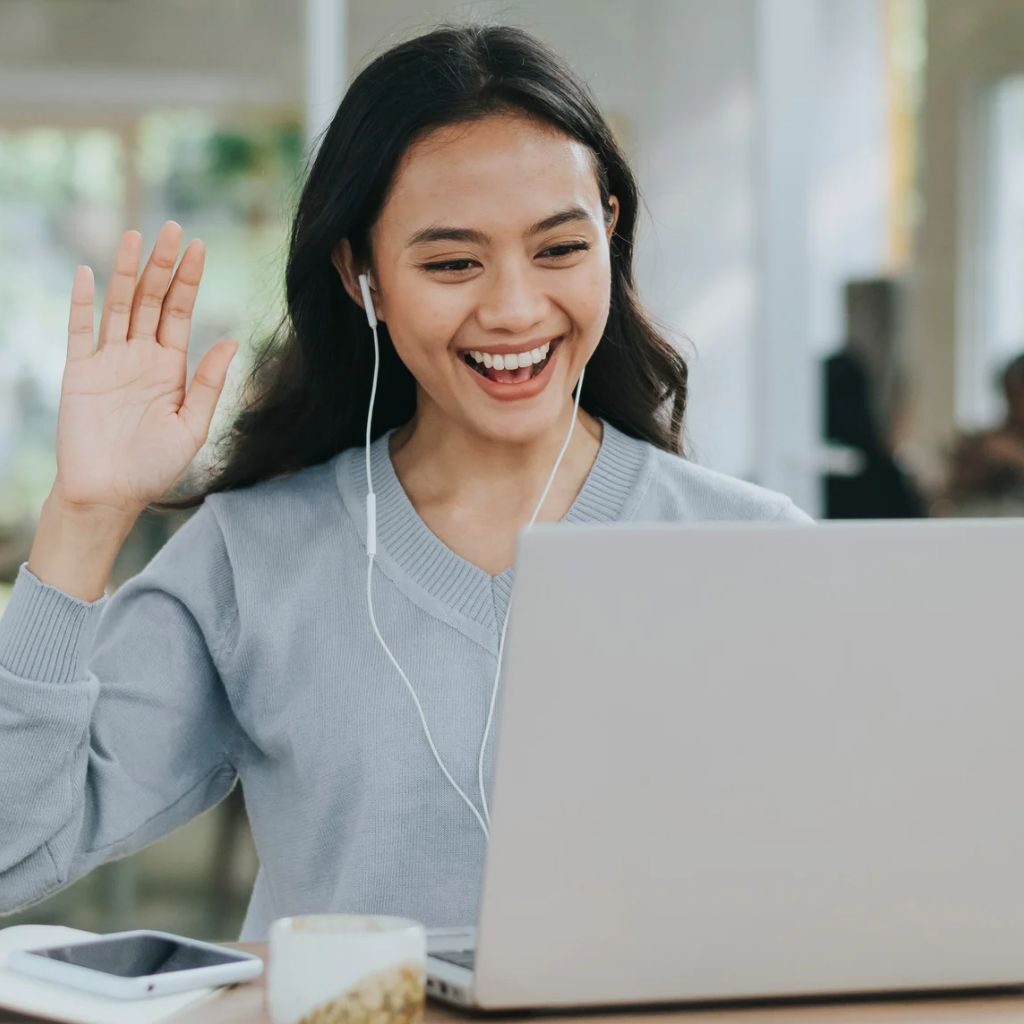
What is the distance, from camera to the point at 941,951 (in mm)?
1085

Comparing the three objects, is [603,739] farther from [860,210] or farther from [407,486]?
[860,210]

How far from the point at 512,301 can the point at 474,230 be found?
73mm

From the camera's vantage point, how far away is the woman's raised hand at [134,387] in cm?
151

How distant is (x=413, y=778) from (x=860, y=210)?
2.48 m

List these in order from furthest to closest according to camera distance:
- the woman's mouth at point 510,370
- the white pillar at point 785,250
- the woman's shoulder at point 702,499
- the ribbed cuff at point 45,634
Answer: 1. the white pillar at point 785,250
2. the woman's shoulder at point 702,499
3. the woman's mouth at point 510,370
4. the ribbed cuff at point 45,634

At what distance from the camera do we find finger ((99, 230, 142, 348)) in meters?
1.54

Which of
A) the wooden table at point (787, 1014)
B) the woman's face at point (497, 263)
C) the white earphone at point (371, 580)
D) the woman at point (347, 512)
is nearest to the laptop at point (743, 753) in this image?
the wooden table at point (787, 1014)

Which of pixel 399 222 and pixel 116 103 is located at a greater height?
pixel 116 103

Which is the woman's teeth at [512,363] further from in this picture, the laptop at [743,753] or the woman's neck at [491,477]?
the laptop at [743,753]

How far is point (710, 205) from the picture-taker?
3.57 meters

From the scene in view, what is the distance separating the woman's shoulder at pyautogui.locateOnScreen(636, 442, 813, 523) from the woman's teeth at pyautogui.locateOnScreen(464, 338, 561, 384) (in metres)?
0.19

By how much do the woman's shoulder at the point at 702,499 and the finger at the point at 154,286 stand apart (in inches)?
19.6

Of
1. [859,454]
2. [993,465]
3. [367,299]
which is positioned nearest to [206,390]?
[367,299]

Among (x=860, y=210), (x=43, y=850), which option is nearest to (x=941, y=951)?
(x=43, y=850)
